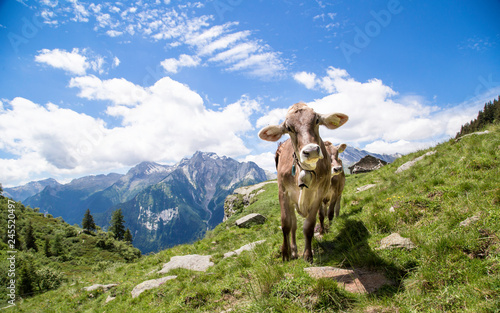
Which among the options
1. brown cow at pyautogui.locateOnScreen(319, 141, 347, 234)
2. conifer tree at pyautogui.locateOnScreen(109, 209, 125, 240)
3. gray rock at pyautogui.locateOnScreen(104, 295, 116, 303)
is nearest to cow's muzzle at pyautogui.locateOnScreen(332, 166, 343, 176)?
brown cow at pyautogui.locateOnScreen(319, 141, 347, 234)

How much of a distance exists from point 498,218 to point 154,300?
787 cm

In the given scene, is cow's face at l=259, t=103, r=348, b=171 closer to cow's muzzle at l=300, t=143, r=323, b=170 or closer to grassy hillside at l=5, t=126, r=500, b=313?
cow's muzzle at l=300, t=143, r=323, b=170

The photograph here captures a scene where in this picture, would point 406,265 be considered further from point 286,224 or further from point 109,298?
point 109,298

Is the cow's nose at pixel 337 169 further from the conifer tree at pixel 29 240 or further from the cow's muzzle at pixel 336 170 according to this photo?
the conifer tree at pixel 29 240

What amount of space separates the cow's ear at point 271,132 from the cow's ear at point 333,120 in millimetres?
899

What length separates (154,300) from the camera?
6141 mm

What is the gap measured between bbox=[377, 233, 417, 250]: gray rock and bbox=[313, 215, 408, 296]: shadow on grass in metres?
0.30

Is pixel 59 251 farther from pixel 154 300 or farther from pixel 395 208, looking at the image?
pixel 395 208

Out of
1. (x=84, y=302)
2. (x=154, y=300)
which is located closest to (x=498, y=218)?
(x=154, y=300)

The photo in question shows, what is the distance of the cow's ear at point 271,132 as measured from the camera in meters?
5.02

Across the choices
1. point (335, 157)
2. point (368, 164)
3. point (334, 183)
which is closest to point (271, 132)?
point (334, 183)

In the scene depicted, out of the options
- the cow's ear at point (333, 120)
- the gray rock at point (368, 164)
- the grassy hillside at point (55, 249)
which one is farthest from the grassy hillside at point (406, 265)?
the grassy hillside at point (55, 249)

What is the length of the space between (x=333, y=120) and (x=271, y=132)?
1.36 meters

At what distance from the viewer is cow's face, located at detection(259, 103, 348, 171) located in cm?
441
